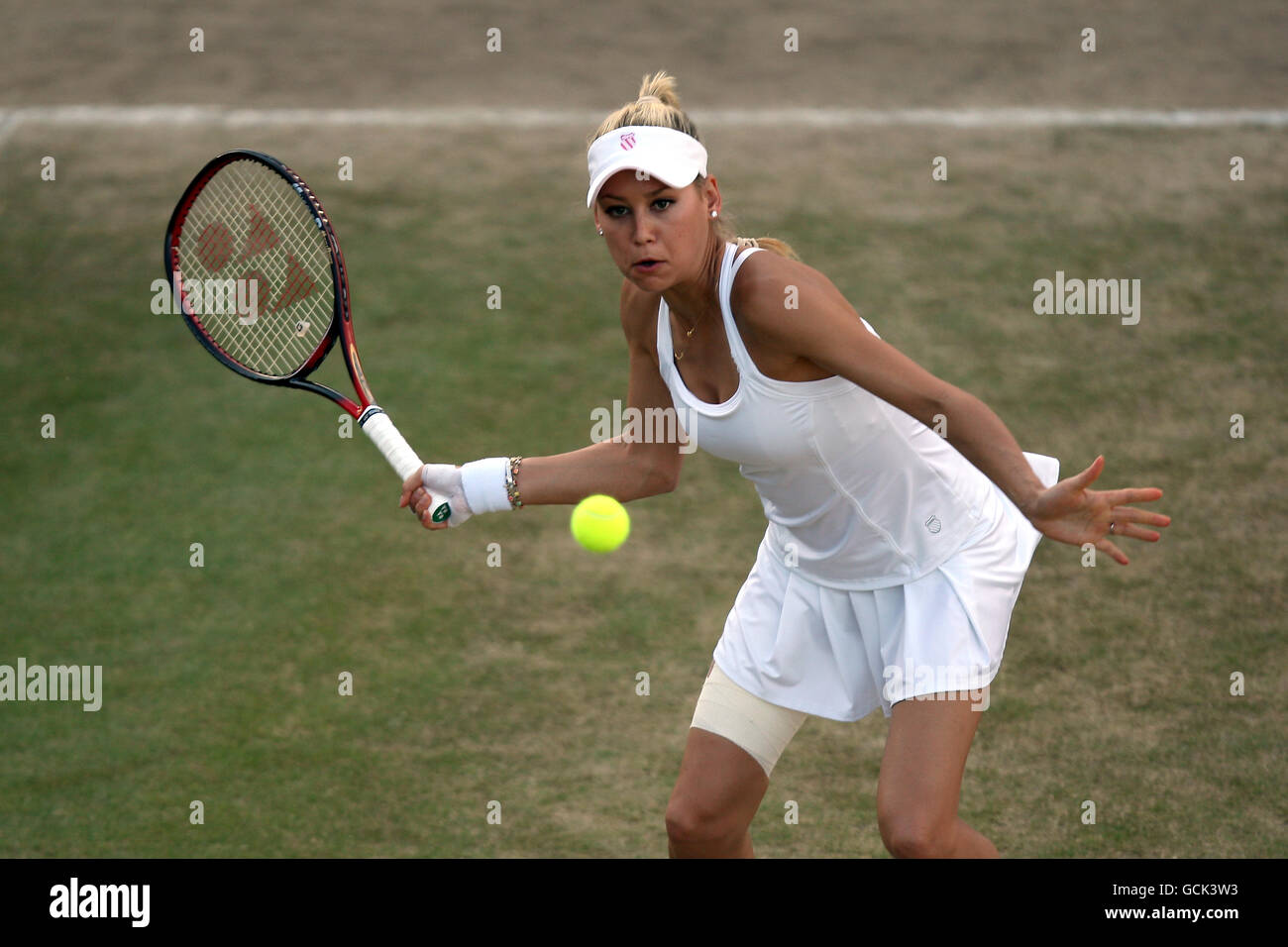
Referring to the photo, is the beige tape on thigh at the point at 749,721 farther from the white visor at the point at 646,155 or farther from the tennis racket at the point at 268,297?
the white visor at the point at 646,155

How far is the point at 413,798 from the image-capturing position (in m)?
4.39

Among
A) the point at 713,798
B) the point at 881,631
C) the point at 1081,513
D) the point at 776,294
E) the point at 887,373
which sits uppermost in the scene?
the point at 776,294

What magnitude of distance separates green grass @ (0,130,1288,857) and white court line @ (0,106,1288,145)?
0.27 meters

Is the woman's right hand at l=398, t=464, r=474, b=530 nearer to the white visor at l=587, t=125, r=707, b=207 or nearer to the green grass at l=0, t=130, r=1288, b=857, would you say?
the white visor at l=587, t=125, r=707, b=207

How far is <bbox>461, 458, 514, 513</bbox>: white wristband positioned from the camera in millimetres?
3514

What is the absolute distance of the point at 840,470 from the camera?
3.23m

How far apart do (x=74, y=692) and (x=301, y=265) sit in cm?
167

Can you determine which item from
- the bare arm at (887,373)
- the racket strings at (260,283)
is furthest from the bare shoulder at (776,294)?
the racket strings at (260,283)

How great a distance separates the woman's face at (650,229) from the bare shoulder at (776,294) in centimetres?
12

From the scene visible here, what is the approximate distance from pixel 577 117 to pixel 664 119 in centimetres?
627
